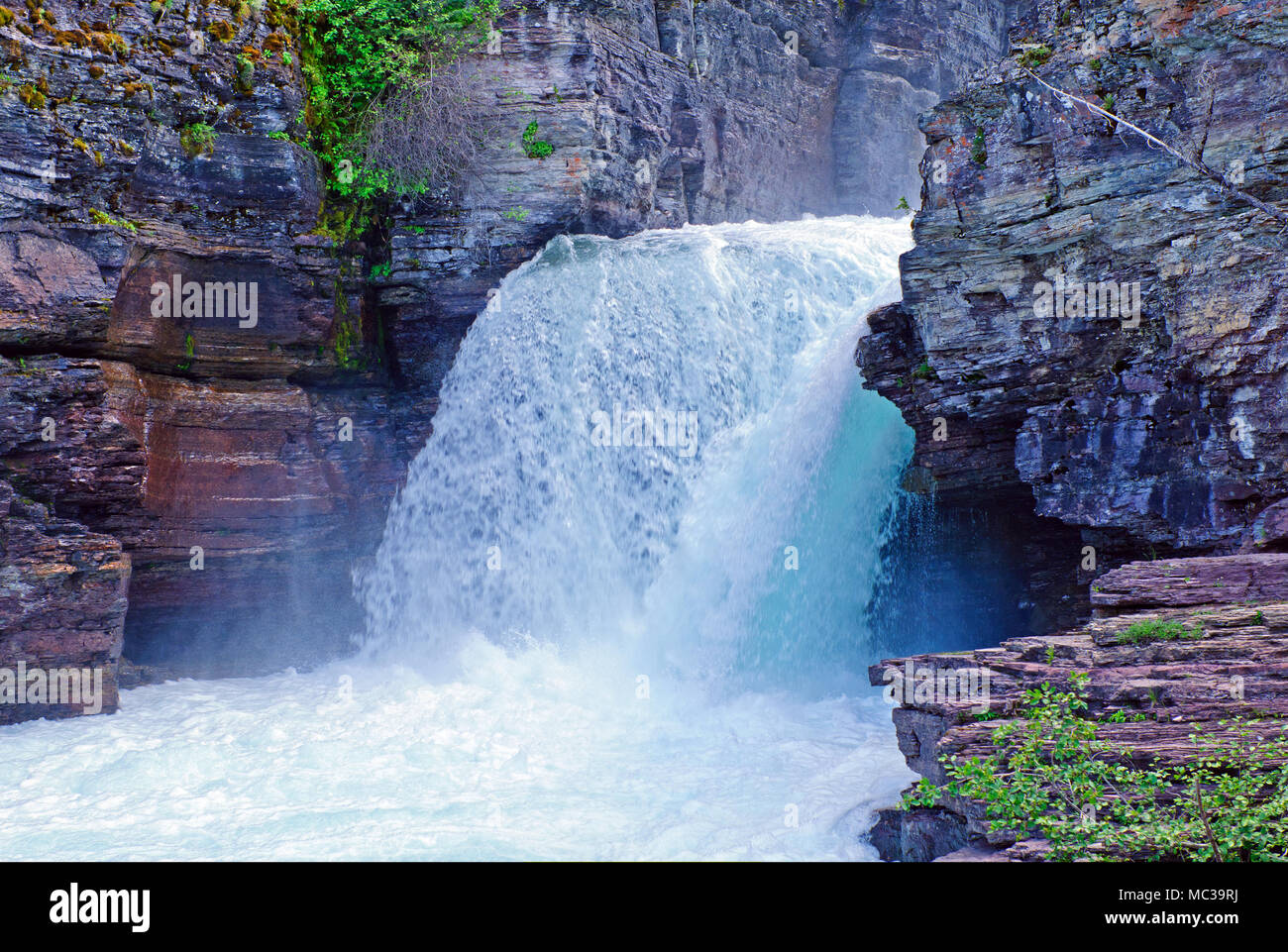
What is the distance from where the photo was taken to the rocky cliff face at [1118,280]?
985 cm

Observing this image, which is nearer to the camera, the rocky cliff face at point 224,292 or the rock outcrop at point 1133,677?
the rock outcrop at point 1133,677

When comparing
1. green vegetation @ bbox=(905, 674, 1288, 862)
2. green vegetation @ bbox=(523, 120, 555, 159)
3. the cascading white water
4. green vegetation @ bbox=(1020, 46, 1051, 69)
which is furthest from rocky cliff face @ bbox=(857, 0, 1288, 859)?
green vegetation @ bbox=(523, 120, 555, 159)

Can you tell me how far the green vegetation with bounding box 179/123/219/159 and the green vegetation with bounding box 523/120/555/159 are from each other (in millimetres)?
4561

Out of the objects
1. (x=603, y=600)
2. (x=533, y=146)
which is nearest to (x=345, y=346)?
(x=533, y=146)

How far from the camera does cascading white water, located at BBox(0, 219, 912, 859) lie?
9852mm

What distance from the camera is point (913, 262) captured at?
11.3m

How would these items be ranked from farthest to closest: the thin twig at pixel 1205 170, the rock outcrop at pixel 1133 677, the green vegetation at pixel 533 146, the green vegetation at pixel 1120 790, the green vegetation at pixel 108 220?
the green vegetation at pixel 533 146
the green vegetation at pixel 108 220
the thin twig at pixel 1205 170
the rock outcrop at pixel 1133 677
the green vegetation at pixel 1120 790

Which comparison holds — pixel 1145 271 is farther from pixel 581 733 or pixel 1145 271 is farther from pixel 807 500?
pixel 581 733

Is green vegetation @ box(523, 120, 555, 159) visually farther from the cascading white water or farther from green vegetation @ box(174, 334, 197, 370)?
green vegetation @ box(174, 334, 197, 370)

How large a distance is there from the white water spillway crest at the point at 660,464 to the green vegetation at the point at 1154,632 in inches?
219

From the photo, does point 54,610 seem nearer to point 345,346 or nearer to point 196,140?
point 345,346

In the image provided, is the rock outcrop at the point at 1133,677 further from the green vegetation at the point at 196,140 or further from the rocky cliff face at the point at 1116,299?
the green vegetation at the point at 196,140

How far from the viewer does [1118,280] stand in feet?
34.5

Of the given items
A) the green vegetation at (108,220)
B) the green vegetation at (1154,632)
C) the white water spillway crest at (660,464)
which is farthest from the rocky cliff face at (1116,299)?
the green vegetation at (108,220)
